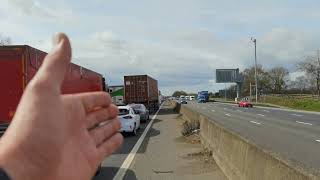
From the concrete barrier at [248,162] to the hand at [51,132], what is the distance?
188 inches

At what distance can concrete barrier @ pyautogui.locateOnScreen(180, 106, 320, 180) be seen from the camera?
287 inches

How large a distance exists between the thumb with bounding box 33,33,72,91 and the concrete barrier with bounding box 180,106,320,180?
4963mm

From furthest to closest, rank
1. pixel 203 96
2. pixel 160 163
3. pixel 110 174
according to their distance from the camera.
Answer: pixel 203 96
pixel 160 163
pixel 110 174

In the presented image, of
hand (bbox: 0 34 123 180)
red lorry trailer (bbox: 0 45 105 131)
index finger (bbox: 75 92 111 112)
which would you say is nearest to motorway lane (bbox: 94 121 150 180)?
red lorry trailer (bbox: 0 45 105 131)

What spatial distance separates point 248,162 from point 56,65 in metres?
8.99

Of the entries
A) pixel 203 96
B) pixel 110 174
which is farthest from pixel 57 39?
pixel 203 96

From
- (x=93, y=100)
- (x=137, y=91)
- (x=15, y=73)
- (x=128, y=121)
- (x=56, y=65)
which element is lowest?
(x=128, y=121)

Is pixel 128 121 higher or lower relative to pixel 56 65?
lower

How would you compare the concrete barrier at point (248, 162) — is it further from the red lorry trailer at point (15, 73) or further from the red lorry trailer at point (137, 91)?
the red lorry trailer at point (137, 91)

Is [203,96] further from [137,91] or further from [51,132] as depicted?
[51,132]

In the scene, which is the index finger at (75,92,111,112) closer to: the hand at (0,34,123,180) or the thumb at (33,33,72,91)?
the hand at (0,34,123,180)

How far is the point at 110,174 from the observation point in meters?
15.1

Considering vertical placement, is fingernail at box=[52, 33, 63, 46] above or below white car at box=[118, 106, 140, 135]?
above

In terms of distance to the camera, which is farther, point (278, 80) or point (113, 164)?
point (278, 80)
